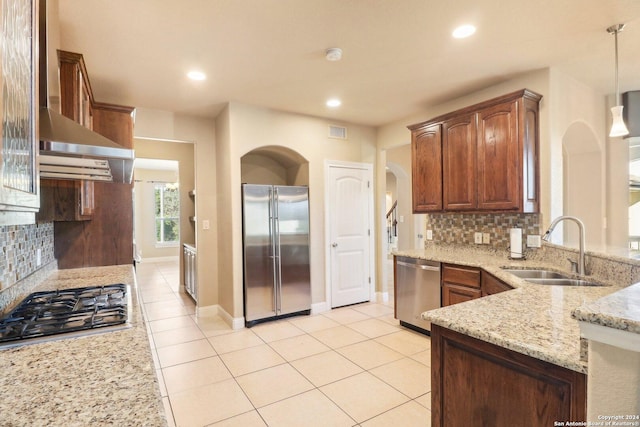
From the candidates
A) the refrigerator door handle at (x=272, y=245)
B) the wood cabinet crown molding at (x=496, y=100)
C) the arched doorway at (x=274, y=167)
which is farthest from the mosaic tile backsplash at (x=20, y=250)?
the wood cabinet crown molding at (x=496, y=100)

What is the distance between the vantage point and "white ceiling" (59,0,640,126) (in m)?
2.09

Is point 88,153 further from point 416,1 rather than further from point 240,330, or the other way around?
point 240,330

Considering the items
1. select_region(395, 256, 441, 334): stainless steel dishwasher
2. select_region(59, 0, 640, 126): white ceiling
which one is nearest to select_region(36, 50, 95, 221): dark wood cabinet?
select_region(59, 0, 640, 126): white ceiling

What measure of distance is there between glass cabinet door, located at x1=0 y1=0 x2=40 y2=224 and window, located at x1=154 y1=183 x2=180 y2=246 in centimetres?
913

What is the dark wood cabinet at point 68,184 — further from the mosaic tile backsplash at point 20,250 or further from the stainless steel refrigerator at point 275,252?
the stainless steel refrigerator at point 275,252

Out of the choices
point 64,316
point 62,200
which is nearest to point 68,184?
point 62,200

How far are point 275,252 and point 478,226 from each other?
7.77 ft

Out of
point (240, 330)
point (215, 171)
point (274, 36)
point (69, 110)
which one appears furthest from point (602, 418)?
point (215, 171)

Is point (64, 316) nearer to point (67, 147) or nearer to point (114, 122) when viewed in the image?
point (67, 147)

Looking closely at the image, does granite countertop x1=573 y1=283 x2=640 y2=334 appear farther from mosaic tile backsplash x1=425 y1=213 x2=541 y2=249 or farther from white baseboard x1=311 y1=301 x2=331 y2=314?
white baseboard x1=311 y1=301 x2=331 y2=314

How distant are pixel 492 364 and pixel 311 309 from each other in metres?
3.27

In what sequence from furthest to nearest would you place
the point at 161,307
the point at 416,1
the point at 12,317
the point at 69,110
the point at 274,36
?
the point at 161,307, the point at 274,36, the point at 69,110, the point at 416,1, the point at 12,317

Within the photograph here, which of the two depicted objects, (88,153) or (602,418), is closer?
(602,418)

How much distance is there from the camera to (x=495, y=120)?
3.05m
